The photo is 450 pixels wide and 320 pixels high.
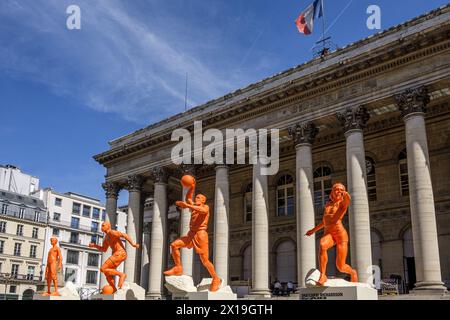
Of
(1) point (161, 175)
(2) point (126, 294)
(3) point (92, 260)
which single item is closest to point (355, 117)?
(2) point (126, 294)

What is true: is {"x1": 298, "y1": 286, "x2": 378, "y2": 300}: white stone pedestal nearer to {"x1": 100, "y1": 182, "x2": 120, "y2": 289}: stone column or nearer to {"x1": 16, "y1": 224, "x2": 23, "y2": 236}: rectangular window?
{"x1": 100, "y1": 182, "x2": 120, "y2": 289}: stone column

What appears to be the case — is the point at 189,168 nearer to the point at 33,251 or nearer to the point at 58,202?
the point at 33,251

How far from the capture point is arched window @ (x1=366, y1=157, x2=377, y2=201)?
92.3 feet

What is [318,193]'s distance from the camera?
3066 cm

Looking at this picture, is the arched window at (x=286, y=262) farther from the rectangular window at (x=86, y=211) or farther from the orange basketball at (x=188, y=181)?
the rectangular window at (x=86, y=211)

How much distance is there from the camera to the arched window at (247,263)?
110 feet

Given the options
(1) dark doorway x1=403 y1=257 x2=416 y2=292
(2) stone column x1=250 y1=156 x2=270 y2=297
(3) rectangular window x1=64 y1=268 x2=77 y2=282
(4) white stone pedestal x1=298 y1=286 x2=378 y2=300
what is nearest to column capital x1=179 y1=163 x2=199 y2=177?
(2) stone column x1=250 y1=156 x2=270 y2=297

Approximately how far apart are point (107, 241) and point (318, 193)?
16.3 metres

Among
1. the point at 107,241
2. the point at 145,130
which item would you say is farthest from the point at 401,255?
the point at 145,130

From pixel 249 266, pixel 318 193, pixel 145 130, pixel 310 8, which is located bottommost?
pixel 249 266

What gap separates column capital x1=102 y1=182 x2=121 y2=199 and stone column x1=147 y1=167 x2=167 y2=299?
5109 millimetres

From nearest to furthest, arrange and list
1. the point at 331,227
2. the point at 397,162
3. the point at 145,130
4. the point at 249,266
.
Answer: the point at 331,227
the point at 397,162
the point at 249,266
the point at 145,130

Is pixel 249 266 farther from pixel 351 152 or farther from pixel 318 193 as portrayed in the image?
pixel 351 152

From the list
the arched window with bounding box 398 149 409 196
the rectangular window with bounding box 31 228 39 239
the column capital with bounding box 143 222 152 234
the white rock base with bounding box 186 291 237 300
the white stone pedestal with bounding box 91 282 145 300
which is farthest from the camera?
the rectangular window with bounding box 31 228 39 239
